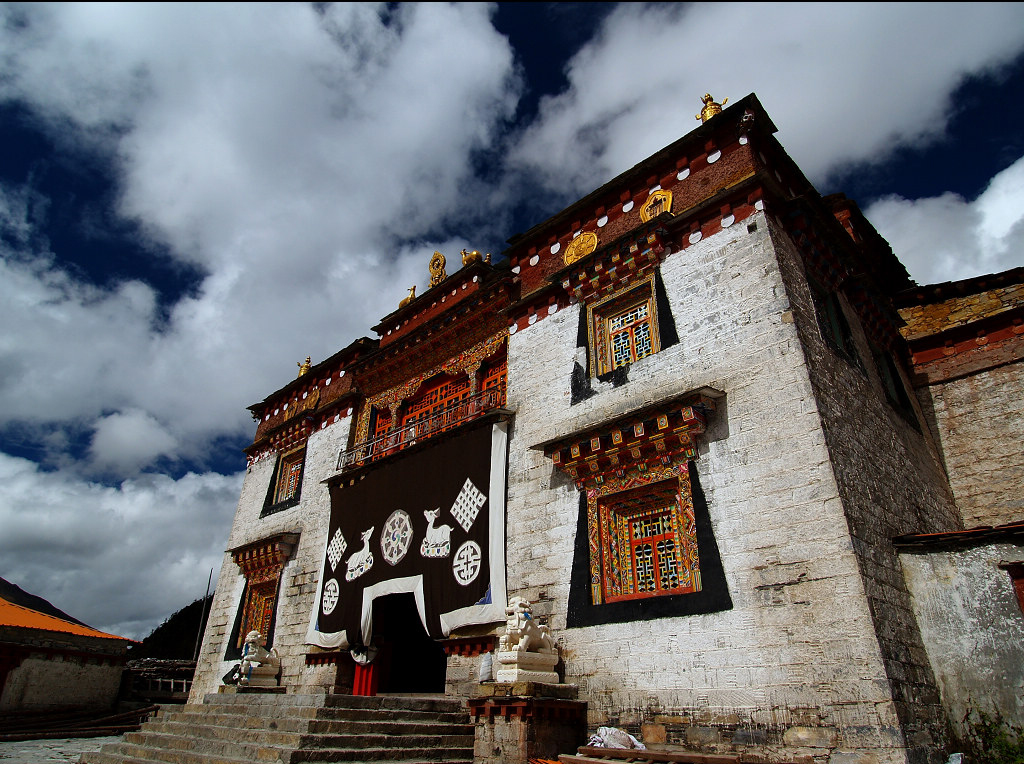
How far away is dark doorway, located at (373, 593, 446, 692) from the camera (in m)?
12.5

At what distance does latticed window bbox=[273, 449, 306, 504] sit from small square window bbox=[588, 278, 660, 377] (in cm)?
941

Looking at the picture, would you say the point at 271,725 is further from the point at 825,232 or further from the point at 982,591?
the point at 825,232

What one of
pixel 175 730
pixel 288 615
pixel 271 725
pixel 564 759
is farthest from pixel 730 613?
pixel 288 615

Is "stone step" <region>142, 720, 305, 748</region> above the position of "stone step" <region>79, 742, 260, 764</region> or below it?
above

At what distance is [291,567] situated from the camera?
1496cm

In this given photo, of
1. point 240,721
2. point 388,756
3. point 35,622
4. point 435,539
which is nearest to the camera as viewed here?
point 388,756

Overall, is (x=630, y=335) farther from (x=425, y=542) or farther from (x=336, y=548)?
(x=336, y=548)

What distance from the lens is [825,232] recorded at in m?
10.3

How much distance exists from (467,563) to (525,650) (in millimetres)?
2466

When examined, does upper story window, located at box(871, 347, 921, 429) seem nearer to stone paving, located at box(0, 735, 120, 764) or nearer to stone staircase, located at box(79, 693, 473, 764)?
stone staircase, located at box(79, 693, 473, 764)

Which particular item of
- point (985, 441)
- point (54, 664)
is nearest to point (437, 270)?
point (985, 441)

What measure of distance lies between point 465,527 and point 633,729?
425cm

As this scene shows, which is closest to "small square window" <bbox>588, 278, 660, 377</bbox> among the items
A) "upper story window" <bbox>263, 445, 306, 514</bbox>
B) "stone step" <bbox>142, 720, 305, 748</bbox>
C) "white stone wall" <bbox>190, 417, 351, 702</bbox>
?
"stone step" <bbox>142, 720, 305, 748</bbox>

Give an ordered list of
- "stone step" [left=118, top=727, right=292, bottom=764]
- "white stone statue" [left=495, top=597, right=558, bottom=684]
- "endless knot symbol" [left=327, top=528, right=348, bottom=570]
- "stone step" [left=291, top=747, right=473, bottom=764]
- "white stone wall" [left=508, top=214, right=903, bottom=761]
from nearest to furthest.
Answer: "white stone wall" [left=508, top=214, right=903, bottom=761]
"stone step" [left=291, top=747, right=473, bottom=764]
"stone step" [left=118, top=727, right=292, bottom=764]
"white stone statue" [left=495, top=597, right=558, bottom=684]
"endless knot symbol" [left=327, top=528, right=348, bottom=570]
